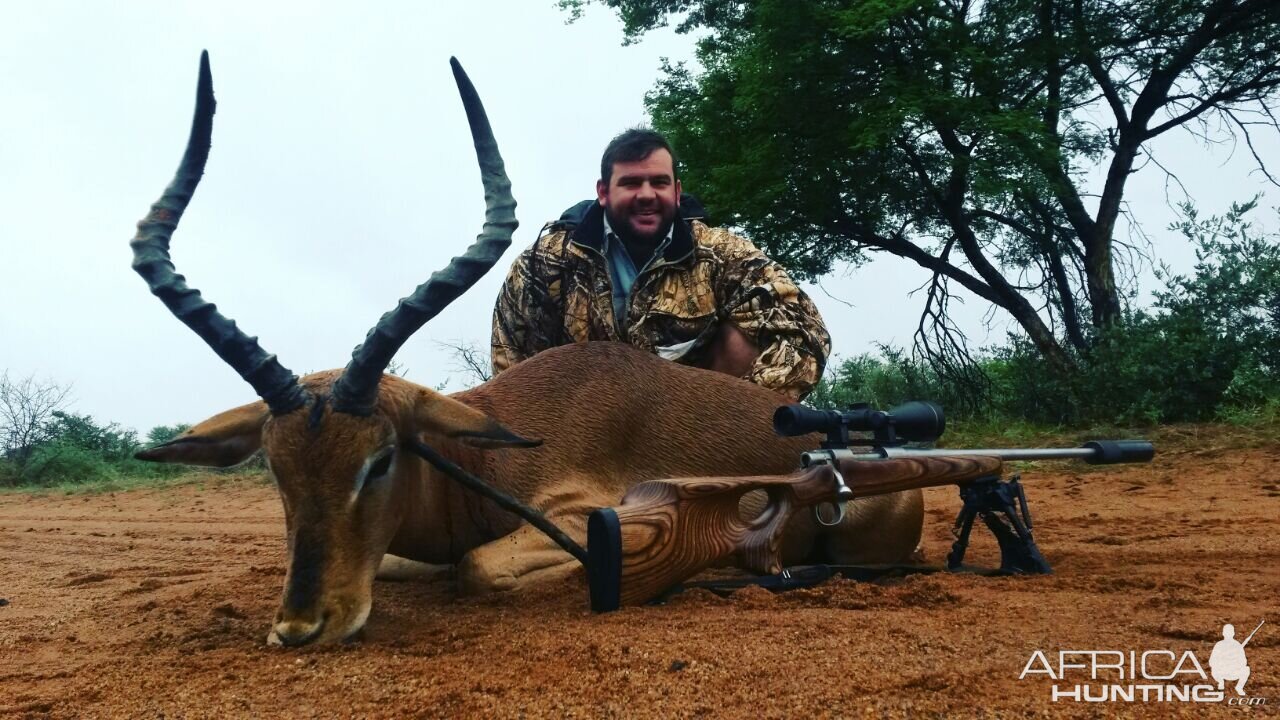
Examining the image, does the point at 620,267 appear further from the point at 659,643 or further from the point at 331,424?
the point at 659,643

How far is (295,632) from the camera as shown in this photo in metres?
3.12

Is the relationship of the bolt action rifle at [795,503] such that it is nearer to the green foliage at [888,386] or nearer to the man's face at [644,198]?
the man's face at [644,198]

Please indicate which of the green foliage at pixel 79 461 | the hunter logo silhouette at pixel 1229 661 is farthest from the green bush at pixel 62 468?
the hunter logo silhouette at pixel 1229 661

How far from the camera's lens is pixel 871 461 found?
159 inches

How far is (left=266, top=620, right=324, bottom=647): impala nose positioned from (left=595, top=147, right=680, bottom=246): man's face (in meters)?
3.55

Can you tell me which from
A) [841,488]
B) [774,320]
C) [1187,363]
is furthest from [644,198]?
[1187,363]

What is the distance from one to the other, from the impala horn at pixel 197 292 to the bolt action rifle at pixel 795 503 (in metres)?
1.24

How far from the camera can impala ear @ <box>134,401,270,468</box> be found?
12.4ft

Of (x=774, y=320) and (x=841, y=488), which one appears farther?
(x=774, y=320)

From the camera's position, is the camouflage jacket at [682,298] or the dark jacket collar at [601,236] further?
the dark jacket collar at [601,236]

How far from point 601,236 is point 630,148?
0.60 meters

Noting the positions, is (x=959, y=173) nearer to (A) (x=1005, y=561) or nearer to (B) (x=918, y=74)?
(B) (x=918, y=74)

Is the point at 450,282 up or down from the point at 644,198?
down

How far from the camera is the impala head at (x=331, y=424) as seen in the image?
3258 millimetres
